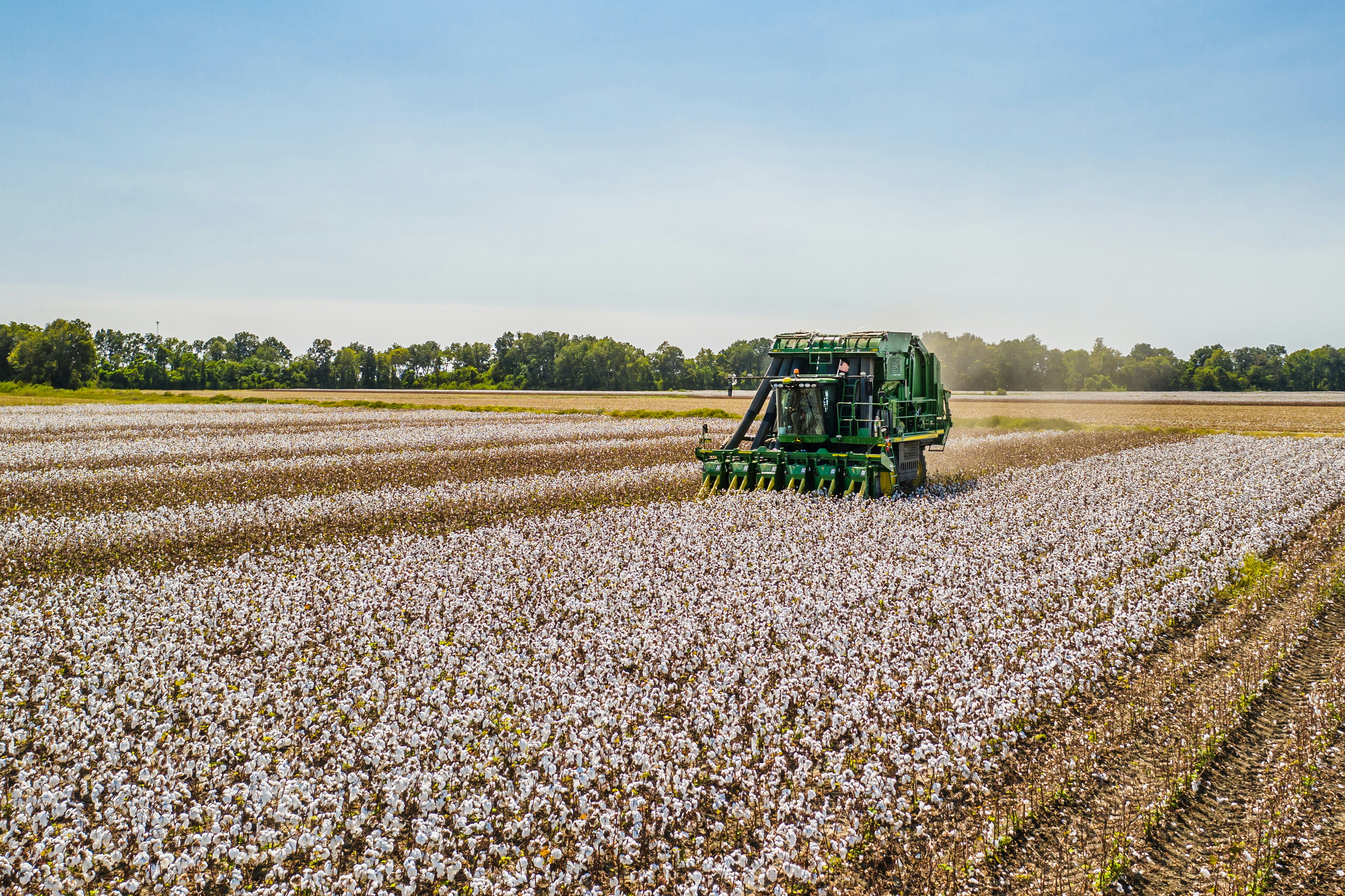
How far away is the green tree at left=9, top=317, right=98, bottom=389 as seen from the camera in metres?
85.2

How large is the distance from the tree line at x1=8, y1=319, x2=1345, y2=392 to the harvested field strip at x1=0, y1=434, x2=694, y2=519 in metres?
79.3

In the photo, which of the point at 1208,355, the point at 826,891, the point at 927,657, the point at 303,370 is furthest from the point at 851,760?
the point at 1208,355

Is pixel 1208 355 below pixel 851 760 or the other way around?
the other way around

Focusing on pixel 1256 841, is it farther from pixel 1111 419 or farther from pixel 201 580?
pixel 1111 419

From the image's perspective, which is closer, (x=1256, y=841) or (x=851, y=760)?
(x=1256, y=841)

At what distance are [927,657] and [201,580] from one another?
30.1 ft

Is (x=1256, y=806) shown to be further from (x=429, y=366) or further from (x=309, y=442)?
(x=429, y=366)

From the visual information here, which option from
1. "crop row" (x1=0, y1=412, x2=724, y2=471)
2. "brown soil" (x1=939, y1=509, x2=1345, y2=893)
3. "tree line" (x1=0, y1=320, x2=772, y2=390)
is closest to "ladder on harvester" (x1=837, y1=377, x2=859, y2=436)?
"brown soil" (x1=939, y1=509, x2=1345, y2=893)

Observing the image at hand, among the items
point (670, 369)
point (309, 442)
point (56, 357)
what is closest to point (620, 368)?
point (670, 369)

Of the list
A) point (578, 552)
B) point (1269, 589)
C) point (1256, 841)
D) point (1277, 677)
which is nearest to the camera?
point (1256, 841)

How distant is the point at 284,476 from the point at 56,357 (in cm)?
8427

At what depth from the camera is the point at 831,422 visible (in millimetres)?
17703

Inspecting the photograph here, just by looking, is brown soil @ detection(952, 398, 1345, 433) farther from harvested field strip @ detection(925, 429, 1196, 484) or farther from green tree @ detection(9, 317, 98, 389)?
green tree @ detection(9, 317, 98, 389)

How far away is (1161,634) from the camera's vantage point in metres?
8.88
